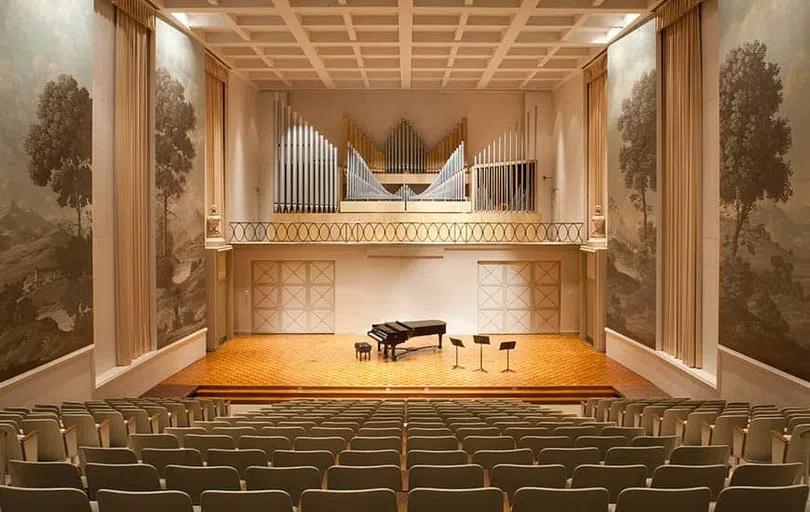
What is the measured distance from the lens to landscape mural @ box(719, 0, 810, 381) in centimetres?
793

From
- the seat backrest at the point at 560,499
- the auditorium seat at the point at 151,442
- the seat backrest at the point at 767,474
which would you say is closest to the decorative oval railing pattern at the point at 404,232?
the auditorium seat at the point at 151,442

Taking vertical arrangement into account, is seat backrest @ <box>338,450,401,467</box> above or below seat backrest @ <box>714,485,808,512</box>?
below

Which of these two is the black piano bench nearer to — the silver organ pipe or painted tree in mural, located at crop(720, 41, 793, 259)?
the silver organ pipe

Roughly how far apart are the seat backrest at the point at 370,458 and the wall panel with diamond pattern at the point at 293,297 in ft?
47.0

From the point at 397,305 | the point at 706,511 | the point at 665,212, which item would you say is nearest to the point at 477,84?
the point at 397,305

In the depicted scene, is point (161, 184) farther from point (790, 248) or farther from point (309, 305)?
point (790, 248)

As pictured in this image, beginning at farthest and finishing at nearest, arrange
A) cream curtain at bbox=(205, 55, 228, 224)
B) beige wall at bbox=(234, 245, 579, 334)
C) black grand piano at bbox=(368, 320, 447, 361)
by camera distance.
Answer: beige wall at bbox=(234, 245, 579, 334), cream curtain at bbox=(205, 55, 228, 224), black grand piano at bbox=(368, 320, 447, 361)

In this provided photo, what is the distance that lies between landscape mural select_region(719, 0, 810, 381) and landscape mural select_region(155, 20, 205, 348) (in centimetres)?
963

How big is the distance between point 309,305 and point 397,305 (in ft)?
7.99

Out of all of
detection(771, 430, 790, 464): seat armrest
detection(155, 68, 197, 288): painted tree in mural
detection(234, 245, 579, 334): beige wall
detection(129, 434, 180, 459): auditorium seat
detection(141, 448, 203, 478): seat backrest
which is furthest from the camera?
detection(234, 245, 579, 334): beige wall

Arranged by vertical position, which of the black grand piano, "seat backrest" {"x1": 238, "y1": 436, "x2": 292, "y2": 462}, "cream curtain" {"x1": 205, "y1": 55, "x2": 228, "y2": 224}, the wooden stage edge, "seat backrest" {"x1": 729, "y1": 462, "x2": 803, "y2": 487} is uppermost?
"cream curtain" {"x1": 205, "y1": 55, "x2": 228, "y2": 224}

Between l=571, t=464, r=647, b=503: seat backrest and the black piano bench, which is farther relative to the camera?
the black piano bench

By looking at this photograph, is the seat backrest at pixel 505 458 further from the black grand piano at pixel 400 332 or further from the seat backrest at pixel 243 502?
the black grand piano at pixel 400 332

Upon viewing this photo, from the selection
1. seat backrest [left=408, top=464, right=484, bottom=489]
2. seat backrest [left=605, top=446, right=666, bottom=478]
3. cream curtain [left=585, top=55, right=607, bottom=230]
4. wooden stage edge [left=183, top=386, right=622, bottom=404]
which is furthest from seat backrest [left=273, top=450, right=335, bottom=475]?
cream curtain [left=585, top=55, right=607, bottom=230]
